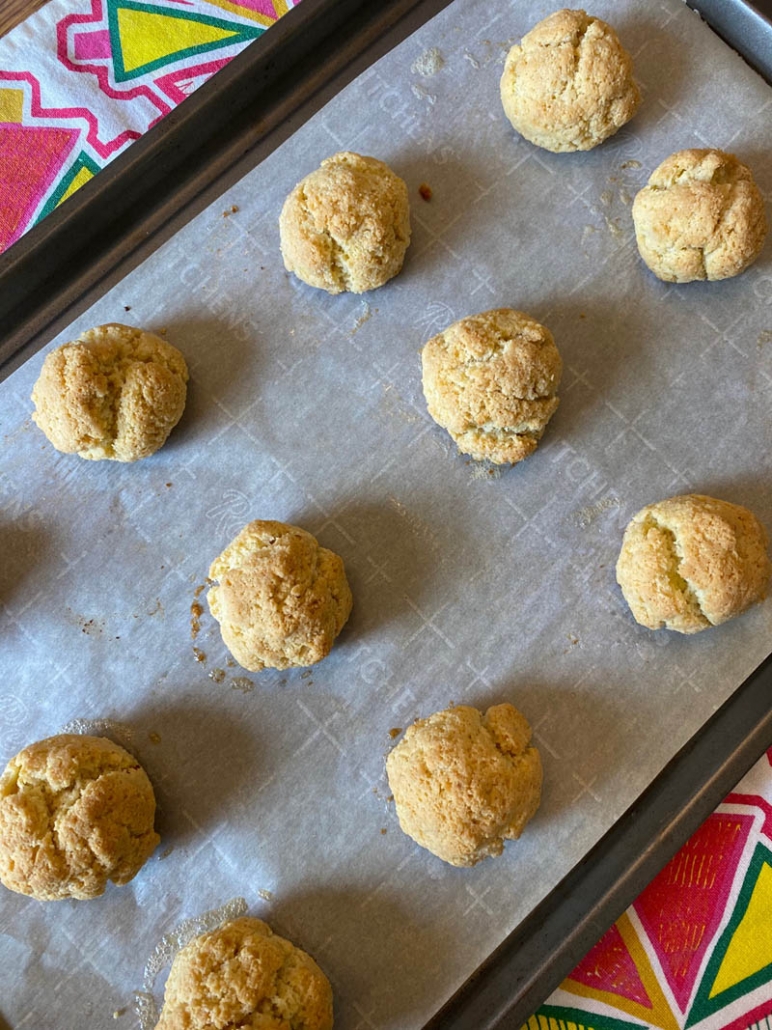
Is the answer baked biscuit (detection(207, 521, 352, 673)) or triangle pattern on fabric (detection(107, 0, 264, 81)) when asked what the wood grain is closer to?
triangle pattern on fabric (detection(107, 0, 264, 81))

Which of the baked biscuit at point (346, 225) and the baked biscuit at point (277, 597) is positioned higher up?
the baked biscuit at point (346, 225)

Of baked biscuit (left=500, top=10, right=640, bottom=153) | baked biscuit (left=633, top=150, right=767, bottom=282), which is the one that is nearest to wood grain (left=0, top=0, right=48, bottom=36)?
baked biscuit (left=500, top=10, right=640, bottom=153)

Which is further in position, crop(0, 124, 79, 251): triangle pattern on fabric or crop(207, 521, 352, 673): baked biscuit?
crop(0, 124, 79, 251): triangle pattern on fabric

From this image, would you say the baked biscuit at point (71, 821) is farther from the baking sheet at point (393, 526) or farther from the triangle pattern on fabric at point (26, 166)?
the triangle pattern on fabric at point (26, 166)

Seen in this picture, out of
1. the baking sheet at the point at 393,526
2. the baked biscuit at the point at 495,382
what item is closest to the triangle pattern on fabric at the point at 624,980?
the baking sheet at the point at 393,526

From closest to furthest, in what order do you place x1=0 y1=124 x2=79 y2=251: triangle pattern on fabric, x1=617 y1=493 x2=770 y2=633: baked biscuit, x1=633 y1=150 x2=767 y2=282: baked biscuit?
x1=617 y1=493 x2=770 y2=633: baked biscuit, x1=633 y1=150 x2=767 y2=282: baked biscuit, x1=0 y1=124 x2=79 y2=251: triangle pattern on fabric

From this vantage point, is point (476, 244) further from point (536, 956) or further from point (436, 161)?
point (536, 956)

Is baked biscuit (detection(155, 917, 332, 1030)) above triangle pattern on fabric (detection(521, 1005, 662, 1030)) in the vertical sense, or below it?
above
